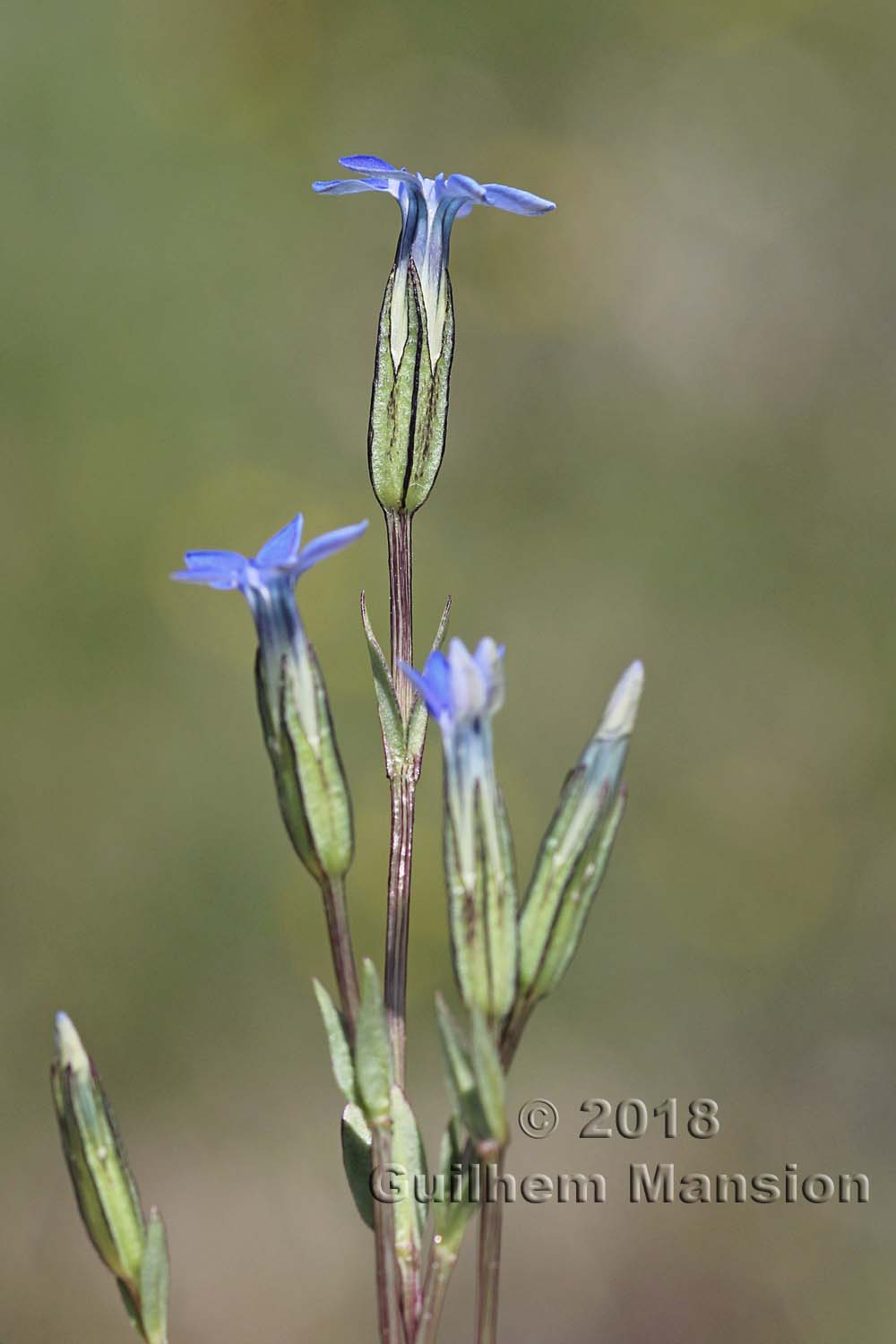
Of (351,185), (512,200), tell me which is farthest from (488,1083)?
(351,185)

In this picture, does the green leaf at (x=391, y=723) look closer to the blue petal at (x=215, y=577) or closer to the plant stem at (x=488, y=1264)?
the blue petal at (x=215, y=577)

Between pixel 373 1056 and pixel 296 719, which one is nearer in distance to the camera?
pixel 373 1056

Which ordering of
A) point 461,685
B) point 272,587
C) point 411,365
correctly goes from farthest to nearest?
point 411,365 → point 272,587 → point 461,685

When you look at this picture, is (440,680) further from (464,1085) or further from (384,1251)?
(384,1251)

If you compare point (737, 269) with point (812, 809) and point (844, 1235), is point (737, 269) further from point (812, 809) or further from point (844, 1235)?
point (844, 1235)

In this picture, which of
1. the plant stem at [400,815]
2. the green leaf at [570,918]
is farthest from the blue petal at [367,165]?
the green leaf at [570,918]

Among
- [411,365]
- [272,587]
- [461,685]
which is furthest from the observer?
[411,365]
